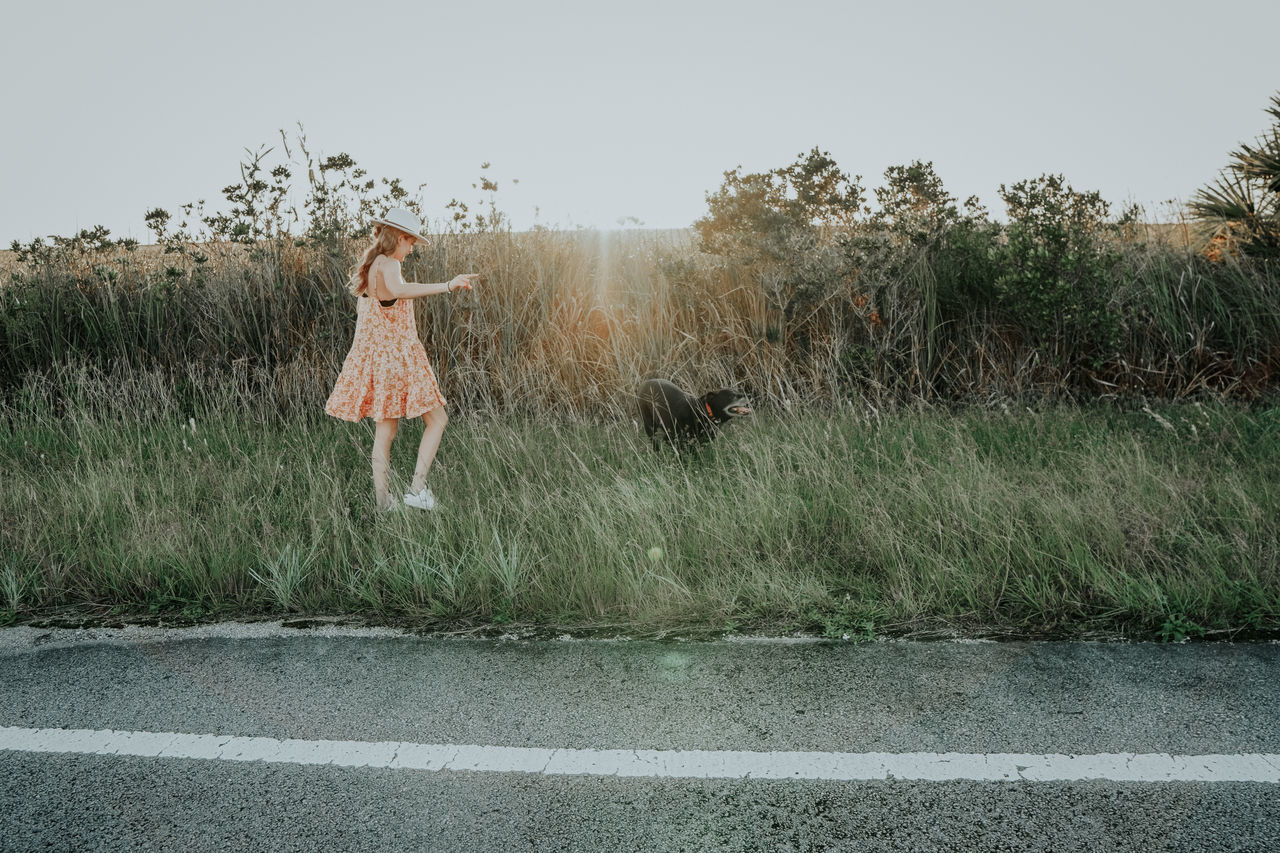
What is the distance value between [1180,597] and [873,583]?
3.86 ft

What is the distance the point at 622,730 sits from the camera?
104 inches

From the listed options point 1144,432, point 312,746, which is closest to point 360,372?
point 312,746

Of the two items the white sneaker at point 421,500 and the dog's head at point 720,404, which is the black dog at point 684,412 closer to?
the dog's head at point 720,404

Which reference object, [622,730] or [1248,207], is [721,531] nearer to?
[622,730]

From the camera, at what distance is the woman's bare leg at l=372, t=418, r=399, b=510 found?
4938mm

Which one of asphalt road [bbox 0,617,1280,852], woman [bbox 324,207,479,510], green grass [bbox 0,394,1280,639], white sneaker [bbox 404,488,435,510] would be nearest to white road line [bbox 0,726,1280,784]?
asphalt road [bbox 0,617,1280,852]

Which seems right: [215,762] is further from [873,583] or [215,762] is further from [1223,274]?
[1223,274]

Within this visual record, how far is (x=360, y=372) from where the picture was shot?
201 inches

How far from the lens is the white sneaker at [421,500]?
4.80 m

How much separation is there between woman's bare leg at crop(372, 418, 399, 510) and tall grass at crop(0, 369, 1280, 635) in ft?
0.44

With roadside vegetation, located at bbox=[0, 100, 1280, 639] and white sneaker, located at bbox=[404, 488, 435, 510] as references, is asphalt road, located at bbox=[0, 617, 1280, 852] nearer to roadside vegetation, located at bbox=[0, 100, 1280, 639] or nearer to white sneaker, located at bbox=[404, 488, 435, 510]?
roadside vegetation, located at bbox=[0, 100, 1280, 639]

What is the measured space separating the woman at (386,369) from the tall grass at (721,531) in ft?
0.96

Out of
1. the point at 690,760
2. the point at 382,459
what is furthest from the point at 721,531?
the point at 382,459


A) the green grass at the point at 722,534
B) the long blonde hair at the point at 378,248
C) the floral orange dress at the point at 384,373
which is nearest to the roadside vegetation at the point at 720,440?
the green grass at the point at 722,534
